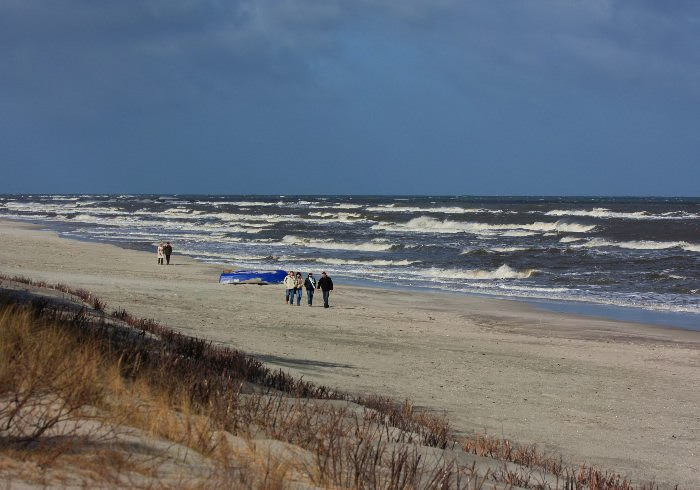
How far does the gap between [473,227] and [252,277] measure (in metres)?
43.5

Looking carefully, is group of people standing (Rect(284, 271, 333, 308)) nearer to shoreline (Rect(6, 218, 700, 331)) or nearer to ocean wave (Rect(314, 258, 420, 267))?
shoreline (Rect(6, 218, 700, 331))

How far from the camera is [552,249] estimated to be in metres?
39.8

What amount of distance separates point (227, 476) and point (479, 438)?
11.1ft

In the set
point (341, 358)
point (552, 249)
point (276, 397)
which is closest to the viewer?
point (276, 397)

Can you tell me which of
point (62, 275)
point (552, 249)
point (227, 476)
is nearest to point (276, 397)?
point (227, 476)

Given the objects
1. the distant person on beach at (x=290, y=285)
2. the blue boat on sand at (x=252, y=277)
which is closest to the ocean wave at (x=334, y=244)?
the blue boat on sand at (x=252, y=277)

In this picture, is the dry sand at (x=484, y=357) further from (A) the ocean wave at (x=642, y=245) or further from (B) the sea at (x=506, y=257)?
(A) the ocean wave at (x=642, y=245)

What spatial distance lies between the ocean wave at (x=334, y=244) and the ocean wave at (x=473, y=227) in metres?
14.8

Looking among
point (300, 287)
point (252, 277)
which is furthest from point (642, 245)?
point (300, 287)

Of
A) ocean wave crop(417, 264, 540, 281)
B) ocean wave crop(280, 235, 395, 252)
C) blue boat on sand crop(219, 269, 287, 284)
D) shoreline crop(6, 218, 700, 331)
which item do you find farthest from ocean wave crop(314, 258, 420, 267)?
blue boat on sand crop(219, 269, 287, 284)

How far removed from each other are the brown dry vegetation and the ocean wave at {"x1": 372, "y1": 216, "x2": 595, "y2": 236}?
53.3 meters

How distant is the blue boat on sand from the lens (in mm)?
24683

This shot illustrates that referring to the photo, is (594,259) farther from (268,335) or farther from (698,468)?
(698,468)

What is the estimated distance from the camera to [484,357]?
13.1 metres
